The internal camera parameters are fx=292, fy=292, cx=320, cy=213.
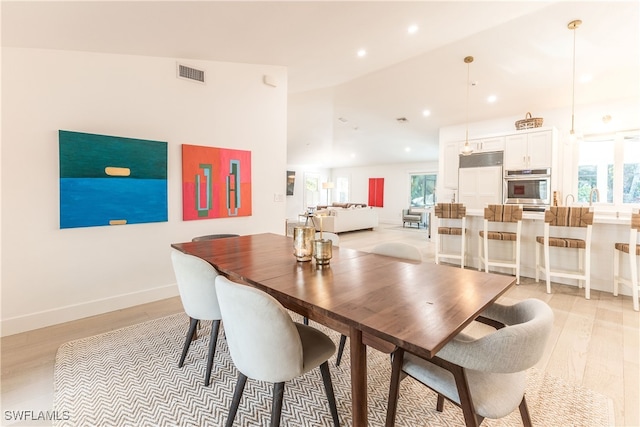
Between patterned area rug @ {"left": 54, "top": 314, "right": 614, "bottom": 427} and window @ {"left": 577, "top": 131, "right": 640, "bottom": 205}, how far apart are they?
4.31m

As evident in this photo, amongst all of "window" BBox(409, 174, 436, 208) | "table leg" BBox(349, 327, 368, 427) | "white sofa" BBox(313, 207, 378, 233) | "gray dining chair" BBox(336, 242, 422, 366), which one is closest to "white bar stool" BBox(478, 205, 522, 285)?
"gray dining chair" BBox(336, 242, 422, 366)

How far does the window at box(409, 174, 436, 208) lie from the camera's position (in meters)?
10.9

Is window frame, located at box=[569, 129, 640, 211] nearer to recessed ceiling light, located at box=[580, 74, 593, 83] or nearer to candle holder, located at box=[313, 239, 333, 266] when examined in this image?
recessed ceiling light, located at box=[580, 74, 593, 83]

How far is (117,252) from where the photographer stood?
9.59ft

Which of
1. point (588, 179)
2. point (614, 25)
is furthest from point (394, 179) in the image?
point (614, 25)

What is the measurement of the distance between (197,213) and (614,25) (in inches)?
212

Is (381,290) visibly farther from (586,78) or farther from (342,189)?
(342,189)

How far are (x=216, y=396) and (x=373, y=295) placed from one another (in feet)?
3.94

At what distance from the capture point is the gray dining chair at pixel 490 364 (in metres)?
0.94

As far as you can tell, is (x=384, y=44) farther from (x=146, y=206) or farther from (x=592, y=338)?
(x=592, y=338)

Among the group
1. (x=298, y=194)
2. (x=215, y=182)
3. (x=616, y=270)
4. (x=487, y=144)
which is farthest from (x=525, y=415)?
(x=298, y=194)

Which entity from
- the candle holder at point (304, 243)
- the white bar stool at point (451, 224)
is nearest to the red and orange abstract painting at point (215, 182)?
the candle holder at point (304, 243)

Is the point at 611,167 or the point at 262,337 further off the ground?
the point at 611,167

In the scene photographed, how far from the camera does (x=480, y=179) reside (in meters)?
5.79
